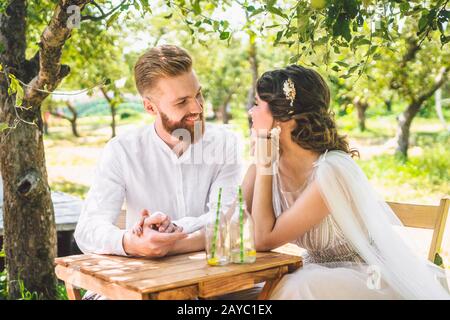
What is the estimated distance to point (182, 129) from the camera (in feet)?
10.9

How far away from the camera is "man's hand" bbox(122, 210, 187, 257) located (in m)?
2.54

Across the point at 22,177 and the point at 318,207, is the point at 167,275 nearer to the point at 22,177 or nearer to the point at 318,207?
the point at 318,207

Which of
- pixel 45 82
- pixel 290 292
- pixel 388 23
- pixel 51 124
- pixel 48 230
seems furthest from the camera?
pixel 51 124

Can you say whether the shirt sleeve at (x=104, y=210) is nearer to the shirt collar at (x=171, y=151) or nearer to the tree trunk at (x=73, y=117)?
the shirt collar at (x=171, y=151)

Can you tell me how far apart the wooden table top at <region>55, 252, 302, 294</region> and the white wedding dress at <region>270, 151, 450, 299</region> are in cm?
15

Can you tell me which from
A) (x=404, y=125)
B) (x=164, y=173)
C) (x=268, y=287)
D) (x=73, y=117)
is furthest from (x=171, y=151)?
(x=73, y=117)

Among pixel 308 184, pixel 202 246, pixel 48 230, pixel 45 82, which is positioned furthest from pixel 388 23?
pixel 48 230

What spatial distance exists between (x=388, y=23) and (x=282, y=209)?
1.11 meters

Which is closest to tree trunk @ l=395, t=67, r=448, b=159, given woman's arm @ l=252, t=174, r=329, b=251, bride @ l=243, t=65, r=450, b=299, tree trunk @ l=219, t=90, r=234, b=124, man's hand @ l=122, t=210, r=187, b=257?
bride @ l=243, t=65, r=450, b=299

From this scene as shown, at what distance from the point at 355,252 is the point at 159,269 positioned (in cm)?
103

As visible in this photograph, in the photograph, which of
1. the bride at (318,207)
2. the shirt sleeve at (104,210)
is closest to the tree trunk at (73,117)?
the shirt sleeve at (104,210)

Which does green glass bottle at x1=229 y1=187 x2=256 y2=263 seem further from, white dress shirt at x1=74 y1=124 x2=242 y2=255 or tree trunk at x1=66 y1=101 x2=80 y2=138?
tree trunk at x1=66 y1=101 x2=80 y2=138
